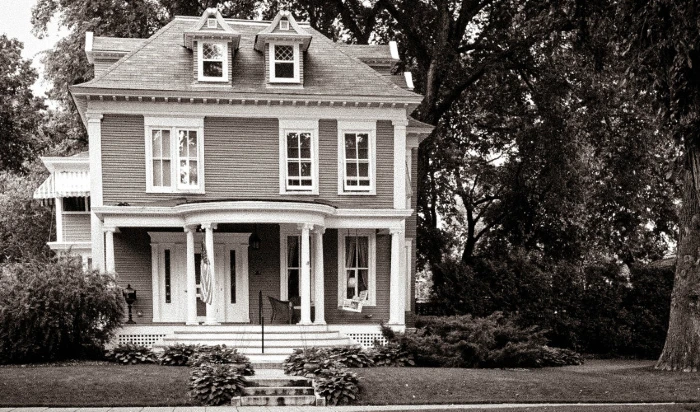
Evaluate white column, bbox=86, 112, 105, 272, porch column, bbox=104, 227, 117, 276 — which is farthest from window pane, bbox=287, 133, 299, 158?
porch column, bbox=104, 227, 117, 276

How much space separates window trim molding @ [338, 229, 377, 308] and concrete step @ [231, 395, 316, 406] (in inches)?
357

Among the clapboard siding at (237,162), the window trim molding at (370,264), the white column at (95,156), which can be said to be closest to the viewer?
the white column at (95,156)

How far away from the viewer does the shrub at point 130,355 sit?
2206cm

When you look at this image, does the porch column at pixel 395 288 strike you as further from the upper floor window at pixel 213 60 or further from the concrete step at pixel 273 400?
the concrete step at pixel 273 400

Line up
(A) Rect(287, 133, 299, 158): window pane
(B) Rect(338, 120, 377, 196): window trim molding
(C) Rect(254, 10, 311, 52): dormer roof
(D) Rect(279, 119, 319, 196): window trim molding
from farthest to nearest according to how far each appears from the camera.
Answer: (C) Rect(254, 10, 311, 52): dormer roof → (B) Rect(338, 120, 377, 196): window trim molding → (A) Rect(287, 133, 299, 158): window pane → (D) Rect(279, 119, 319, 196): window trim molding

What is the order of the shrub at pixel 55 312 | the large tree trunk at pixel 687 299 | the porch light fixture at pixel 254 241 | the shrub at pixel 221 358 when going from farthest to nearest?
the porch light fixture at pixel 254 241 → the large tree trunk at pixel 687 299 → the shrub at pixel 55 312 → the shrub at pixel 221 358

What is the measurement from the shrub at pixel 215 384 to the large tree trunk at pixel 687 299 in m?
11.3

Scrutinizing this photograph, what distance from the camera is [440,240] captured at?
38344 millimetres

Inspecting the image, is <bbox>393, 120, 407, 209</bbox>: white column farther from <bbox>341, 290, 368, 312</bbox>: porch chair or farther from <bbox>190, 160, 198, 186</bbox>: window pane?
<bbox>190, 160, 198, 186</bbox>: window pane

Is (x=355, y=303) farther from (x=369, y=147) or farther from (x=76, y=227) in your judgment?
(x=76, y=227)

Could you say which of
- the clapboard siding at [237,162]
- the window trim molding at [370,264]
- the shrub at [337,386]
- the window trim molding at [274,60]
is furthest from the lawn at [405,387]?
the window trim molding at [274,60]

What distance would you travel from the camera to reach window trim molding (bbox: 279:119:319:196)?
2603 cm

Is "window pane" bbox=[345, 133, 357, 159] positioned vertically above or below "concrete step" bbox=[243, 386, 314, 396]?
above

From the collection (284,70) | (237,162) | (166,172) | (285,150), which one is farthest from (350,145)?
(166,172)
